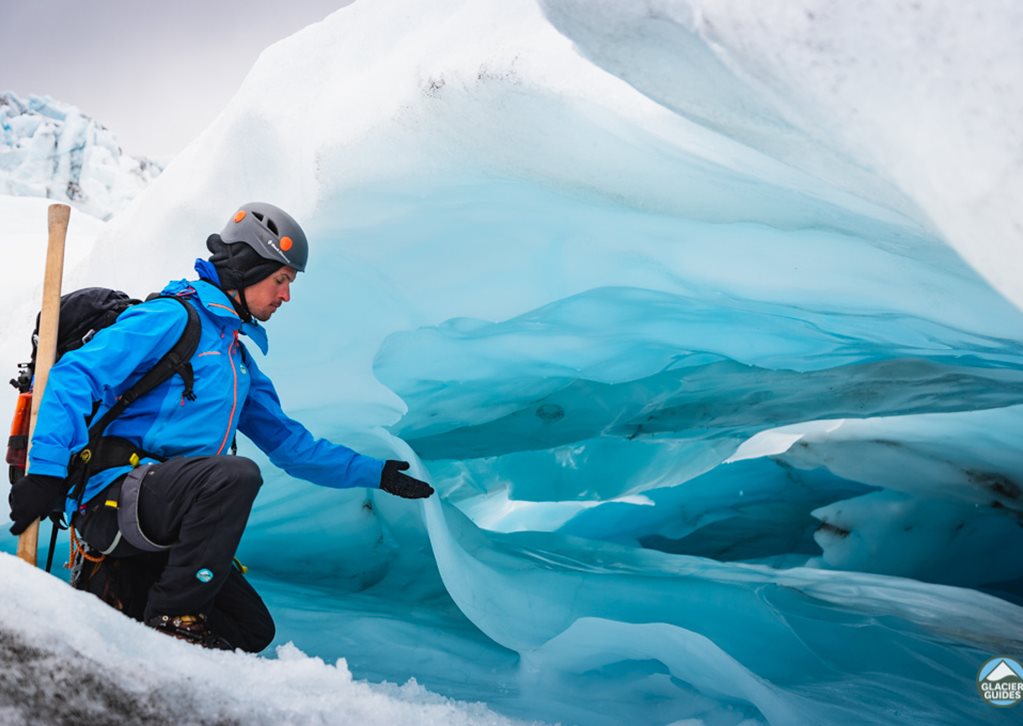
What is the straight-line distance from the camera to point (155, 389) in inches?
72.1

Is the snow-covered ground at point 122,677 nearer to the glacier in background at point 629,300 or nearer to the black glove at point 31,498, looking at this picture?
the black glove at point 31,498

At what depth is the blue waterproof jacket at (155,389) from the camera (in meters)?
1.64

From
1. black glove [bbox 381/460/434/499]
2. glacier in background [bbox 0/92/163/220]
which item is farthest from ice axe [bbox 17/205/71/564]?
glacier in background [bbox 0/92/163/220]

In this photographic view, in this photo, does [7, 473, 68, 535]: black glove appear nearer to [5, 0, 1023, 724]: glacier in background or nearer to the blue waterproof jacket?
the blue waterproof jacket

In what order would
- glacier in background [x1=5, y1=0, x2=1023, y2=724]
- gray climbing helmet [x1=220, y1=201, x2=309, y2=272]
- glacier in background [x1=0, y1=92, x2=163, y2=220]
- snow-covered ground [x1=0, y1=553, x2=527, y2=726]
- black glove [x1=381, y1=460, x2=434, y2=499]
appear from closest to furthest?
snow-covered ground [x1=0, y1=553, x2=527, y2=726]
glacier in background [x1=5, y1=0, x2=1023, y2=724]
gray climbing helmet [x1=220, y1=201, x2=309, y2=272]
black glove [x1=381, y1=460, x2=434, y2=499]
glacier in background [x1=0, y1=92, x2=163, y2=220]

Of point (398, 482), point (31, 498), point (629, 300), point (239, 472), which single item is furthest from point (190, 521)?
point (629, 300)

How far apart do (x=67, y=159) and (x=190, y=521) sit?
50.8 ft

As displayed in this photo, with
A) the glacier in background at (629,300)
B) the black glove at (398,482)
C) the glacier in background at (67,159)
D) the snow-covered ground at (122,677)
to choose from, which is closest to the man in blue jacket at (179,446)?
the snow-covered ground at (122,677)

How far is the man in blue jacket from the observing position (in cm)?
167

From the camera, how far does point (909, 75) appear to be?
4.61 feet

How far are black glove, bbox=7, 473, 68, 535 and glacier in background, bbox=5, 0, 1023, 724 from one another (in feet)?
3.64

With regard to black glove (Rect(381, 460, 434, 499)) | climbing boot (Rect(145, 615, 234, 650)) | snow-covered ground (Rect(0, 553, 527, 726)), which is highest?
black glove (Rect(381, 460, 434, 499))

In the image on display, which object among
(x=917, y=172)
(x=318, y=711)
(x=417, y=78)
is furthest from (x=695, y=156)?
(x=318, y=711)

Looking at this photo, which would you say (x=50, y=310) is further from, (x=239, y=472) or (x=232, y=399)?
(x=239, y=472)
